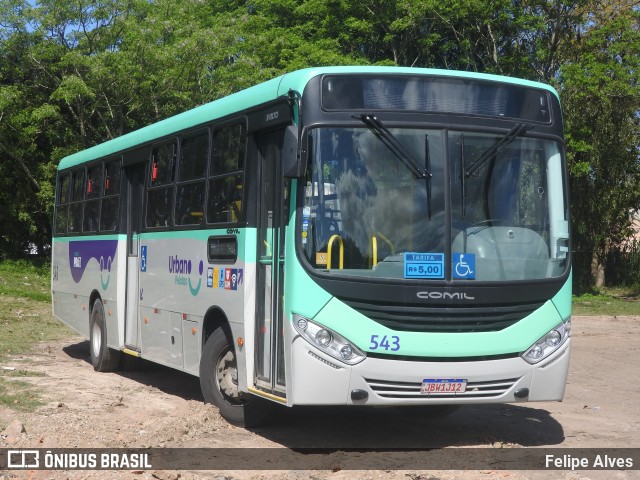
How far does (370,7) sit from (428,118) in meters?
30.9

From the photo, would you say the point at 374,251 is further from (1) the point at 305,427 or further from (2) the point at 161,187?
(2) the point at 161,187

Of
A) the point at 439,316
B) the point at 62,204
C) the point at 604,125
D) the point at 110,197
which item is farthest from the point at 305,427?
the point at 604,125

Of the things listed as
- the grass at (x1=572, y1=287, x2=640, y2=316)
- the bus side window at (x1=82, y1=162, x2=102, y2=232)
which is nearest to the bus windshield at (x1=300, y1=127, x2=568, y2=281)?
the bus side window at (x1=82, y1=162, x2=102, y2=232)

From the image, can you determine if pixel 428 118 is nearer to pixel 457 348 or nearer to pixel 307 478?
pixel 457 348

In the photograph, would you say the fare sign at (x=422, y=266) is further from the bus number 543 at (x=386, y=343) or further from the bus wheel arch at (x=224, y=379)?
the bus wheel arch at (x=224, y=379)

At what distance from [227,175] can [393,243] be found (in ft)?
8.15

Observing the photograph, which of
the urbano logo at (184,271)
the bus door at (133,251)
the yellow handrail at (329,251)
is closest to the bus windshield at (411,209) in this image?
the yellow handrail at (329,251)

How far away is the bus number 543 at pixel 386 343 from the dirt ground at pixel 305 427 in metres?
0.95

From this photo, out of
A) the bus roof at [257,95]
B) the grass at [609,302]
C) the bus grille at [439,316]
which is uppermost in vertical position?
the bus roof at [257,95]

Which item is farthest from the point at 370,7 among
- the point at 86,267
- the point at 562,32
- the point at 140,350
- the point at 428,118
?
the point at 428,118

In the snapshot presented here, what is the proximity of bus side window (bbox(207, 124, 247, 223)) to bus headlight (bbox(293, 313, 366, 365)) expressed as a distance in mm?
1897

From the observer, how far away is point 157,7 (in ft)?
111

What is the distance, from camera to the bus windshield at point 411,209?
28.0 feet

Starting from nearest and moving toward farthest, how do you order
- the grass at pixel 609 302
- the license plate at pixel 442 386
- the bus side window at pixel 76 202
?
1. the license plate at pixel 442 386
2. the bus side window at pixel 76 202
3. the grass at pixel 609 302
